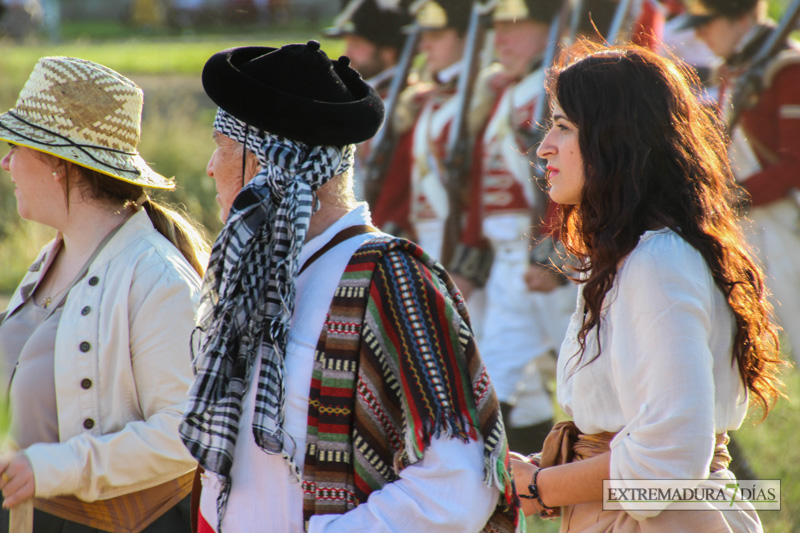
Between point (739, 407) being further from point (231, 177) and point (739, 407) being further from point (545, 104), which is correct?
point (545, 104)

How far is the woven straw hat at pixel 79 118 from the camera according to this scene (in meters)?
2.31

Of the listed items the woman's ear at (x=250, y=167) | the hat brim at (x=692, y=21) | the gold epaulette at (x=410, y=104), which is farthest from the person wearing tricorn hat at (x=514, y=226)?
the woman's ear at (x=250, y=167)

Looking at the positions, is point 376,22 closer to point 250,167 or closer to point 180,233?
point 180,233

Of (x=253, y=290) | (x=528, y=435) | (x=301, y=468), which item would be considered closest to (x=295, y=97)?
(x=253, y=290)

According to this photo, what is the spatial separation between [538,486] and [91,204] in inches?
55.3

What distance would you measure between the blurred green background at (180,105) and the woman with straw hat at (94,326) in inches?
49.6

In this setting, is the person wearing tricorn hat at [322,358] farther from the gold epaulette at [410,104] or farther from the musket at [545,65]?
the gold epaulette at [410,104]

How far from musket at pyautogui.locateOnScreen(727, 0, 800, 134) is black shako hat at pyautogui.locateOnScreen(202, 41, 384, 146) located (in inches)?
98.8

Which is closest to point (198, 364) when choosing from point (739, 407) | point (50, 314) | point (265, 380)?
point (265, 380)

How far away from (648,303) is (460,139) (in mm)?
2763

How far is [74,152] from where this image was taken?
2.30 m

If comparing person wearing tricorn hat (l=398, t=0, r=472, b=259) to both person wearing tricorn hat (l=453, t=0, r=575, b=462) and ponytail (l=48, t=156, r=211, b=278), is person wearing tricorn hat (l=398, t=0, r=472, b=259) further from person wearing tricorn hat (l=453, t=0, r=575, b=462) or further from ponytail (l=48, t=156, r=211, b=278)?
ponytail (l=48, t=156, r=211, b=278)

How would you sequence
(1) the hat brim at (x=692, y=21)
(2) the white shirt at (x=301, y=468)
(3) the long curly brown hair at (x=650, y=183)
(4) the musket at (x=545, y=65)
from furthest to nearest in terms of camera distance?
(4) the musket at (x=545, y=65) → (1) the hat brim at (x=692, y=21) → (3) the long curly brown hair at (x=650, y=183) → (2) the white shirt at (x=301, y=468)

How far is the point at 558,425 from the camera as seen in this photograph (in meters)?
2.02
